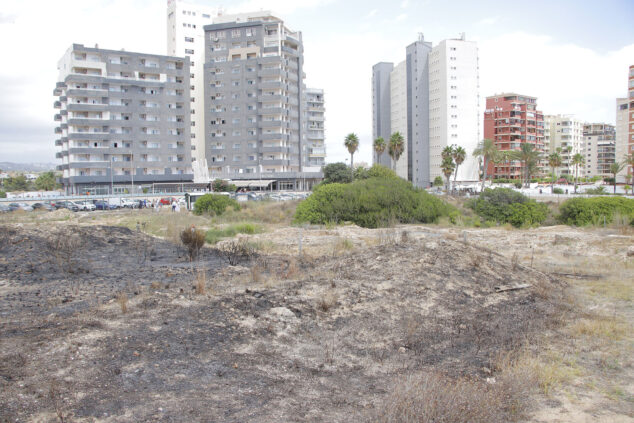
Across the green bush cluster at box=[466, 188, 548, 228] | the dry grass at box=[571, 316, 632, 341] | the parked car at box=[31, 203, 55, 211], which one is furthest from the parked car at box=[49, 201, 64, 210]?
the dry grass at box=[571, 316, 632, 341]

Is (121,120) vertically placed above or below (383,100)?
below

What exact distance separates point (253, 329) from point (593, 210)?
34.7 meters

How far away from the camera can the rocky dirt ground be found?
627 centimetres

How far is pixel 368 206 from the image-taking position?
109 ft

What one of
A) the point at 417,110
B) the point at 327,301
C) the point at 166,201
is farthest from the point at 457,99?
the point at 327,301

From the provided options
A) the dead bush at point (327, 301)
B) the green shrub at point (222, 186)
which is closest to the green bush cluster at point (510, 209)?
the dead bush at point (327, 301)

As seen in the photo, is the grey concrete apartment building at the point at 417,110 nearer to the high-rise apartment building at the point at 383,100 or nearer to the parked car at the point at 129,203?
the high-rise apartment building at the point at 383,100

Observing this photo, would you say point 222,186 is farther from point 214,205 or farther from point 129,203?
A: point 214,205

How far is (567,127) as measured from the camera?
15450 centimetres

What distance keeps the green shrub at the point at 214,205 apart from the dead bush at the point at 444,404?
125 ft

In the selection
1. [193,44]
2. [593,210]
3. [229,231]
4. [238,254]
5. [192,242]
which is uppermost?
[193,44]

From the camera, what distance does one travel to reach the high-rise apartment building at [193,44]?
329 ft

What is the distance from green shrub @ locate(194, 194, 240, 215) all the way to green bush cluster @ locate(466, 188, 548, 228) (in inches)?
877

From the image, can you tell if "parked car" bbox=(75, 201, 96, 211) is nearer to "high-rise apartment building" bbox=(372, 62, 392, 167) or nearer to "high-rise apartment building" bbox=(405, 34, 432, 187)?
"high-rise apartment building" bbox=(405, 34, 432, 187)
